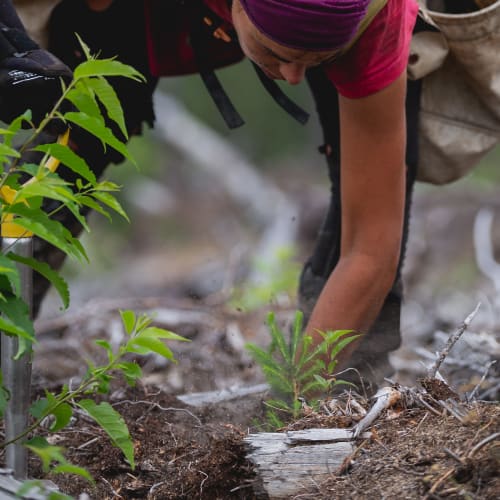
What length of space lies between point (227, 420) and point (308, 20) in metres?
1.58

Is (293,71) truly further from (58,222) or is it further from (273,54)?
(58,222)

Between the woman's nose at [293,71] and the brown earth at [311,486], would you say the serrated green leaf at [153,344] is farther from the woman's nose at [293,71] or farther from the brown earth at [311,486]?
the woman's nose at [293,71]

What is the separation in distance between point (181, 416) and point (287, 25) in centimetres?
155

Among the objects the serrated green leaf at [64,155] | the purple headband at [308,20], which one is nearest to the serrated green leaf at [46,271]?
the serrated green leaf at [64,155]

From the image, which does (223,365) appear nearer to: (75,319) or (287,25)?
(75,319)

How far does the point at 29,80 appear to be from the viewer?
251cm

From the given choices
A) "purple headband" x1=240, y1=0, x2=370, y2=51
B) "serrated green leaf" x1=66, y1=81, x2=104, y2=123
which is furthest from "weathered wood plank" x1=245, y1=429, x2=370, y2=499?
"purple headband" x1=240, y1=0, x2=370, y2=51

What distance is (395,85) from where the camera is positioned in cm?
287

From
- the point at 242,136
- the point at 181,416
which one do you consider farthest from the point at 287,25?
the point at 242,136

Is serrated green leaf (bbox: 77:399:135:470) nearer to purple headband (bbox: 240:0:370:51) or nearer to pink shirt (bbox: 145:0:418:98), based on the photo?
purple headband (bbox: 240:0:370:51)

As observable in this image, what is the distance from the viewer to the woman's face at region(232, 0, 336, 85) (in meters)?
2.59

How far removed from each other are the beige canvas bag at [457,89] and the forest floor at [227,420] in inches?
31.8

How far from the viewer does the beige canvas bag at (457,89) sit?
321 centimetres

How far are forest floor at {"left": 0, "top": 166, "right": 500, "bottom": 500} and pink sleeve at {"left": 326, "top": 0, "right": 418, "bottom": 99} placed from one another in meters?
0.98
